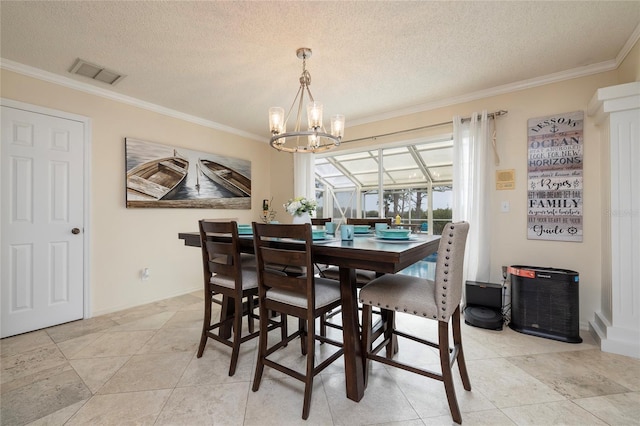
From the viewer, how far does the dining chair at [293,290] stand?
1.41 meters

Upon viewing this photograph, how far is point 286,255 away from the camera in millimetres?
1457

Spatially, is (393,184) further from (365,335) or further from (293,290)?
(293,290)

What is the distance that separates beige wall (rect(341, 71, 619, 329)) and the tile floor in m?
0.67

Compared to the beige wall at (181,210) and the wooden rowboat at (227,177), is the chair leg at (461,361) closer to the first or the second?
the beige wall at (181,210)

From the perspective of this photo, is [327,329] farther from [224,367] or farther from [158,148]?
[158,148]

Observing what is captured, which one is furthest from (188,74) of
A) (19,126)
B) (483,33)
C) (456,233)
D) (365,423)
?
(365,423)

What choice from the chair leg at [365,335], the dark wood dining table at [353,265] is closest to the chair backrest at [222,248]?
the dark wood dining table at [353,265]

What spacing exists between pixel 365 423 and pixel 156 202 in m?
3.21

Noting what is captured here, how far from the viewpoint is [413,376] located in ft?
5.80

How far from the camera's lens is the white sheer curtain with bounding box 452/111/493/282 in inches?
112

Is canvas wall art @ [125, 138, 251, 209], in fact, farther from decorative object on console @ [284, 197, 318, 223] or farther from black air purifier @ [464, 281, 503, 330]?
black air purifier @ [464, 281, 503, 330]

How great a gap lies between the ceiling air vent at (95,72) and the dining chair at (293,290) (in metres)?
2.34

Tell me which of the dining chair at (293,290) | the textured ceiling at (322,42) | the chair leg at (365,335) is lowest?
the chair leg at (365,335)

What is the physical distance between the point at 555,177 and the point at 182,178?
13.8ft
